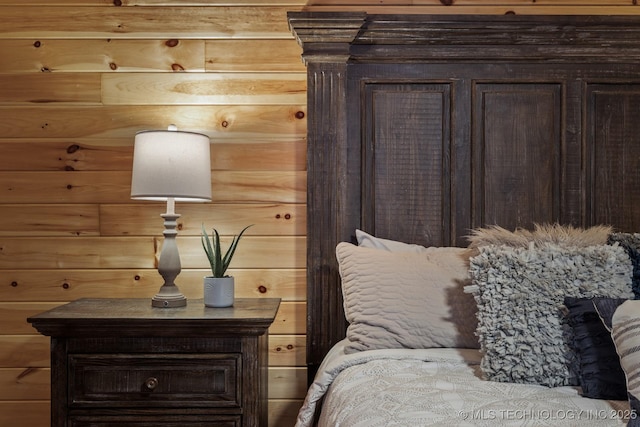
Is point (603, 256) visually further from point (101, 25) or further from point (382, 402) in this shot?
point (101, 25)

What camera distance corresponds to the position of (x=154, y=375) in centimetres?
195

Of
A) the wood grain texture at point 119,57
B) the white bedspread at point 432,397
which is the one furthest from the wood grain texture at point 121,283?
the wood grain texture at point 119,57

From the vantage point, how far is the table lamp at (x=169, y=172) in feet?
6.75

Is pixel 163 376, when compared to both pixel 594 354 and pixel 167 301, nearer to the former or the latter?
pixel 167 301

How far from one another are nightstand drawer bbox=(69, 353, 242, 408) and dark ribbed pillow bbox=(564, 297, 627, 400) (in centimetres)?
101

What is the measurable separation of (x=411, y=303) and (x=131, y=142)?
4.30 feet

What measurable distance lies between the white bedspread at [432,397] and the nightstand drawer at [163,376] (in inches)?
11.1

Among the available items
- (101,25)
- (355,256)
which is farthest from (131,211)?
(355,256)

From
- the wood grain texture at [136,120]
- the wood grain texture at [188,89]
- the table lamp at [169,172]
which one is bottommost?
the table lamp at [169,172]

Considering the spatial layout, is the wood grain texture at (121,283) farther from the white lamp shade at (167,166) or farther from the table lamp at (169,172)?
the white lamp shade at (167,166)

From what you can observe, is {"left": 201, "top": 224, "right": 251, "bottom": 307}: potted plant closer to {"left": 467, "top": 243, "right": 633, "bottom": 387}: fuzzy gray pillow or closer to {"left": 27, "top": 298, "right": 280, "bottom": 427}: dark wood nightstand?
{"left": 27, "top": 298, "right": 280, "bottom": 427}: dark wood nightstand

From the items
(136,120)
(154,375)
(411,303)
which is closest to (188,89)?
(136,120)

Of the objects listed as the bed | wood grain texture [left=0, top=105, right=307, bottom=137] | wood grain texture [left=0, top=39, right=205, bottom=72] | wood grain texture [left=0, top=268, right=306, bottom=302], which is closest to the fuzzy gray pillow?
the bed

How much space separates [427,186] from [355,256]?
46 cm
